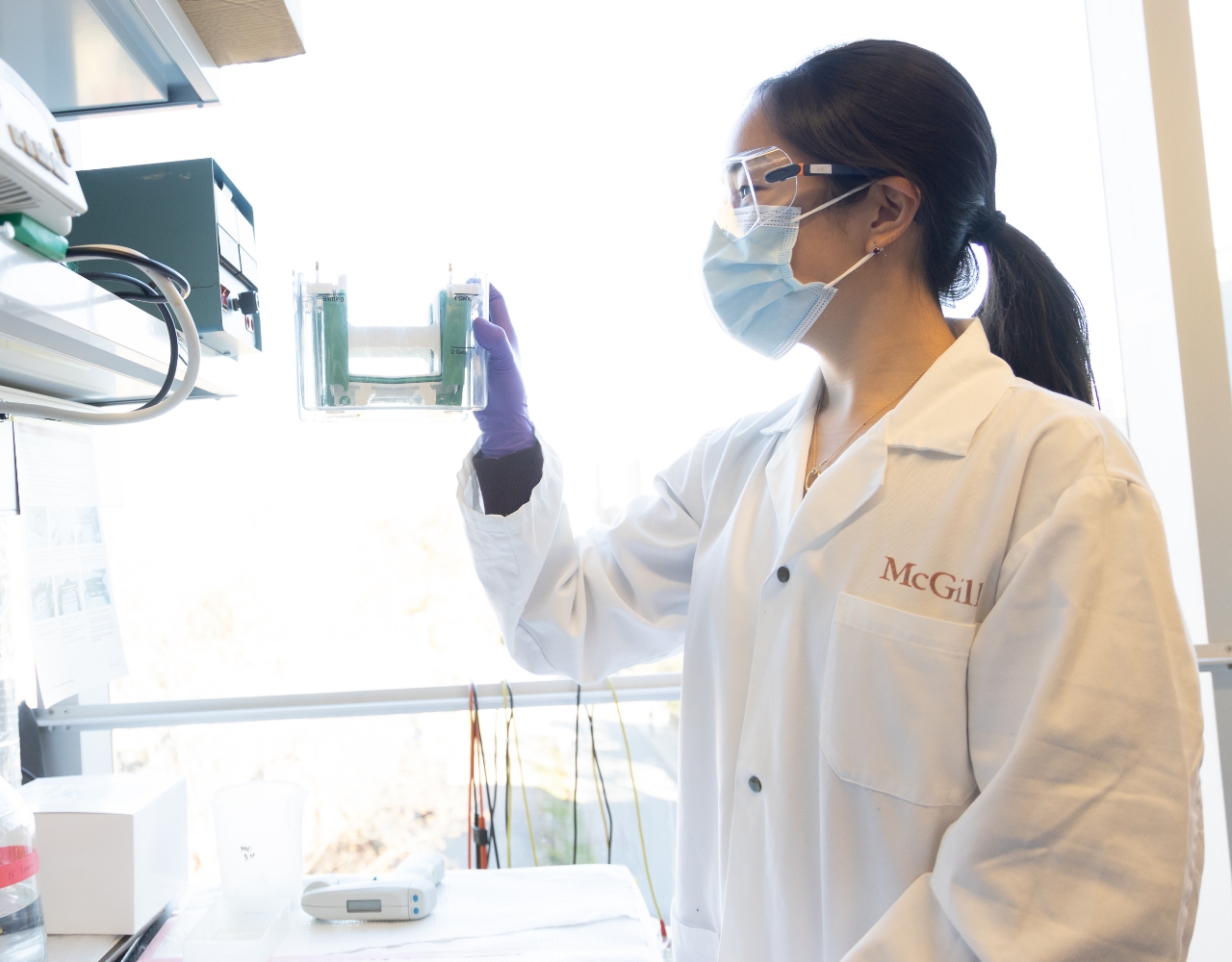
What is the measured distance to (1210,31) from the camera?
1506mm

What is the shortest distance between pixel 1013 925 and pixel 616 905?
2.07 ft

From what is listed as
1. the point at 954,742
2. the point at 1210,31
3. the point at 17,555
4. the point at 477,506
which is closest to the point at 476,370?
the point at 477,506

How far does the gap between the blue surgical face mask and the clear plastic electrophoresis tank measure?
32 cm

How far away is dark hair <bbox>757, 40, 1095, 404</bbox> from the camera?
2.89ft

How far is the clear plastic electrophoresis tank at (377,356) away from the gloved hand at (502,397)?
2.4 inches

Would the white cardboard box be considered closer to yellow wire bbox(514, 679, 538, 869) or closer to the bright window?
the bright window

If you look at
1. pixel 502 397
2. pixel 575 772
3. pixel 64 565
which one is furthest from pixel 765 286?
pixel 64 565

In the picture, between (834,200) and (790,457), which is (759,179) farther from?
(790,457)

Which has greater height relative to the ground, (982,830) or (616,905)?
(982,830)

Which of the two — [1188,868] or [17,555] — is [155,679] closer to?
[17,555]

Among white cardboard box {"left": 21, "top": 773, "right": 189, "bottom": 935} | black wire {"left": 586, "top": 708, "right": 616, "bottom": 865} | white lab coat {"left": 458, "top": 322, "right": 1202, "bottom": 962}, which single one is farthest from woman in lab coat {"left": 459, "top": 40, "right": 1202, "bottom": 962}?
white cardboard box {"left": 21, "top": 773, "right": 189, "bottom": 935}

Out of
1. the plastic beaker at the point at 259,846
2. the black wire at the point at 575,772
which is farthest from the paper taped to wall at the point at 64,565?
the black wire at the point at 575,772

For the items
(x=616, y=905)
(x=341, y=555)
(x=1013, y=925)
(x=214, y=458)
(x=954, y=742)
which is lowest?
(x=616, y=905)

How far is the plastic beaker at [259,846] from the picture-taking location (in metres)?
1.15
